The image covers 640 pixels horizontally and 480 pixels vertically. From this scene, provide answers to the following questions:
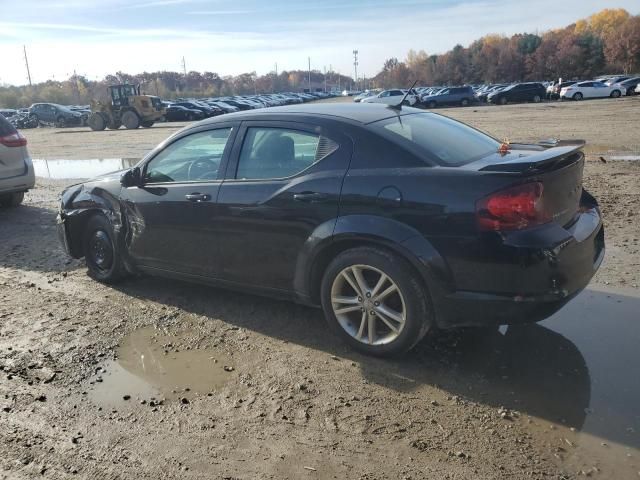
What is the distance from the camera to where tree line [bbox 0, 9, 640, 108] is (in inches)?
3184

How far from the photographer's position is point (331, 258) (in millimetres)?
3979

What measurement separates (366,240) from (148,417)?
5.70 feet

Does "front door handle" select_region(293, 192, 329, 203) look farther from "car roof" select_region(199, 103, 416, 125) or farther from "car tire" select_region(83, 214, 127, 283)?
"car tire" select_region(83, 214, 127, 283)

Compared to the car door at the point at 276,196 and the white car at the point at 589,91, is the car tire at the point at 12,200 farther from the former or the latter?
the white car at the point at 589,91

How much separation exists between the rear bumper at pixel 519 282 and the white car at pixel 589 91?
153 ft

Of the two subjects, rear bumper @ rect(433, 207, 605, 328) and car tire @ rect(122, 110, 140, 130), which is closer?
rear bumper @ rect(433, 207, 605, 328)

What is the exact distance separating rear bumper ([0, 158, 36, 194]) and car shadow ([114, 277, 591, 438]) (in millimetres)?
5841

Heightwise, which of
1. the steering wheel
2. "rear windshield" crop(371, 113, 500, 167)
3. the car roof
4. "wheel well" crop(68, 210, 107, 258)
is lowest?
"wheel well" crop(68, 210, 107, 258)

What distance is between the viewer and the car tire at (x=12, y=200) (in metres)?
9.68

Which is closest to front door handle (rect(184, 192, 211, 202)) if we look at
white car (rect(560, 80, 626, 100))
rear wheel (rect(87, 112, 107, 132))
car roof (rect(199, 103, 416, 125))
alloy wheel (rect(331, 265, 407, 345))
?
car roof (rect(199, 103, 416, 125))

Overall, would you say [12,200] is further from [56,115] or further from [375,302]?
[56,115]

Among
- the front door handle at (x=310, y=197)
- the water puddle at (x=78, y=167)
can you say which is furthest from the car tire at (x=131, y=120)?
the front door handle at (x=310, y=197)

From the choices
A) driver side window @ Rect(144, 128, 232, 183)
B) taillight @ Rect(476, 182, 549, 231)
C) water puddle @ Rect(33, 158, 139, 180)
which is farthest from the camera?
water puddle @ Rect(33, 158, 139, 180)

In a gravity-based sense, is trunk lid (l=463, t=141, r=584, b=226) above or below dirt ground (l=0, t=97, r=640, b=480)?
above
